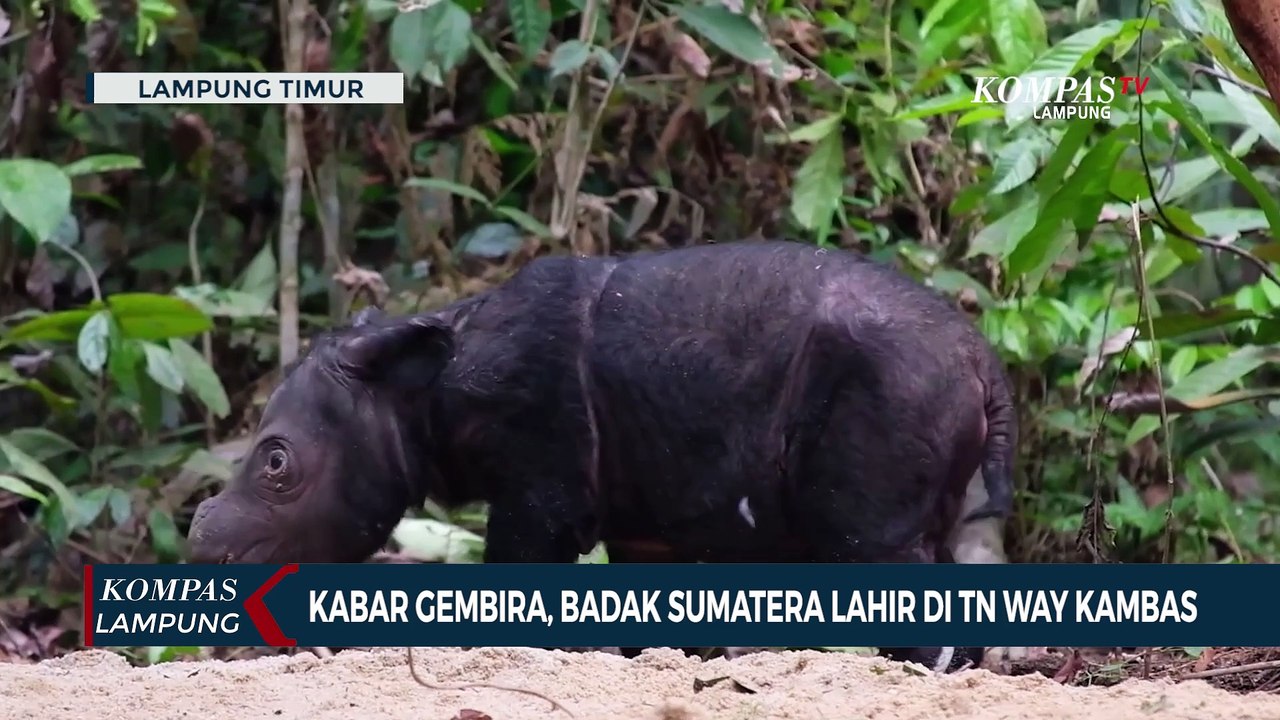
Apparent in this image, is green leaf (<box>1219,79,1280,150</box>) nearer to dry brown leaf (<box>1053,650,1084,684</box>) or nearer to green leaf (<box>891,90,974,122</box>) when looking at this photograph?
green leaf (<box>891,90,974,122</box>)

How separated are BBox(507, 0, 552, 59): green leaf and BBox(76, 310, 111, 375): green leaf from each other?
1.31 metres

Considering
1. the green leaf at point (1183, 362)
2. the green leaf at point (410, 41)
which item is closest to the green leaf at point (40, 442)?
the green leaf at point (410, 41)

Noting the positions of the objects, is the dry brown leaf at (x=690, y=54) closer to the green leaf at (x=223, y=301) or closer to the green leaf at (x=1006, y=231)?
the green leaf at (x=1006, y=231)

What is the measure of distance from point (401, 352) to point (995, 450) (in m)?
1.37

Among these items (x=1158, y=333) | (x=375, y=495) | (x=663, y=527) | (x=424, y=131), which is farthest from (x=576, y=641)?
(x=424, y=131)

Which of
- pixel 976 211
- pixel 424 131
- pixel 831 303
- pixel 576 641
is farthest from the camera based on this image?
pixel 424 131

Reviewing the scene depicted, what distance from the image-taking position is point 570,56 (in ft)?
13.7

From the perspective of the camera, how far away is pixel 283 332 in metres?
4.52

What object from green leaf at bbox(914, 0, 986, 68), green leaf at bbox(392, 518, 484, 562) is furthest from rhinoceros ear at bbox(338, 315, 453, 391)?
green leaf at bbox(914, 0, 986, 68)

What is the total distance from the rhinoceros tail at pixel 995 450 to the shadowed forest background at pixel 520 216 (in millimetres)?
502

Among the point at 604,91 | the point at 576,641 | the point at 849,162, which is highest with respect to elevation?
the point at 604,91

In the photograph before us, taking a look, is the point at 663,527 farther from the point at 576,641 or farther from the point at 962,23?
the point at 962,23

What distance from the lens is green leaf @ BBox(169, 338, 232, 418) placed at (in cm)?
453

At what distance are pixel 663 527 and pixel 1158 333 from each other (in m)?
1.31
